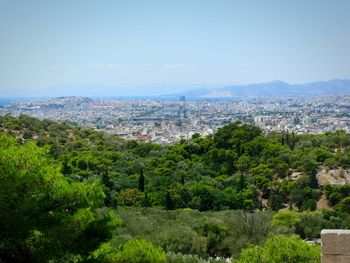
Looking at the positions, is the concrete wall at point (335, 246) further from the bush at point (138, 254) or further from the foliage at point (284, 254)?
the foliage at point (284, 254)

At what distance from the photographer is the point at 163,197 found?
28.7 metres

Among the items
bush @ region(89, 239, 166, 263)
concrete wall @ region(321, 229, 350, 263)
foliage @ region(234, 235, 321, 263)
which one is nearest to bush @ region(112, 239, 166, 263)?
bush @ region(89, 239, 166, 263)

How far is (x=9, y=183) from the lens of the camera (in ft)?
20.5

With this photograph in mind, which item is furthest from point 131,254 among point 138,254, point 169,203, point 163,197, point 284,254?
point 163,197

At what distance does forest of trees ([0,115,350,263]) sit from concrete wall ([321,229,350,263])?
3877mm

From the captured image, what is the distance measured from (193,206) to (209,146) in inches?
608

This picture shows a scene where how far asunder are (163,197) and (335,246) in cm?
2511

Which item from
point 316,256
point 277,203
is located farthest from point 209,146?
point 316,256

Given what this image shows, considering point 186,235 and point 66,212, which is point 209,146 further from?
point 66,212

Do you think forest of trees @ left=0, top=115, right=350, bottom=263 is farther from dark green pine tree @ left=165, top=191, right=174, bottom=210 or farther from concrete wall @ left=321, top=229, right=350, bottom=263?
concrete wall @ left=321, top=229, right=350, bottom=263

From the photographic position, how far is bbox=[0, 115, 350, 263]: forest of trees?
257 inches

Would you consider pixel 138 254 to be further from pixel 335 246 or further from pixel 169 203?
pixel 169 203

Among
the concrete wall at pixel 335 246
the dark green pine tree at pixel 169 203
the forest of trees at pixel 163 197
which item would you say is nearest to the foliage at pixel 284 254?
the forest of trees at pixel 163 197

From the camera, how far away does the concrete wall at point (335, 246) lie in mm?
3898
